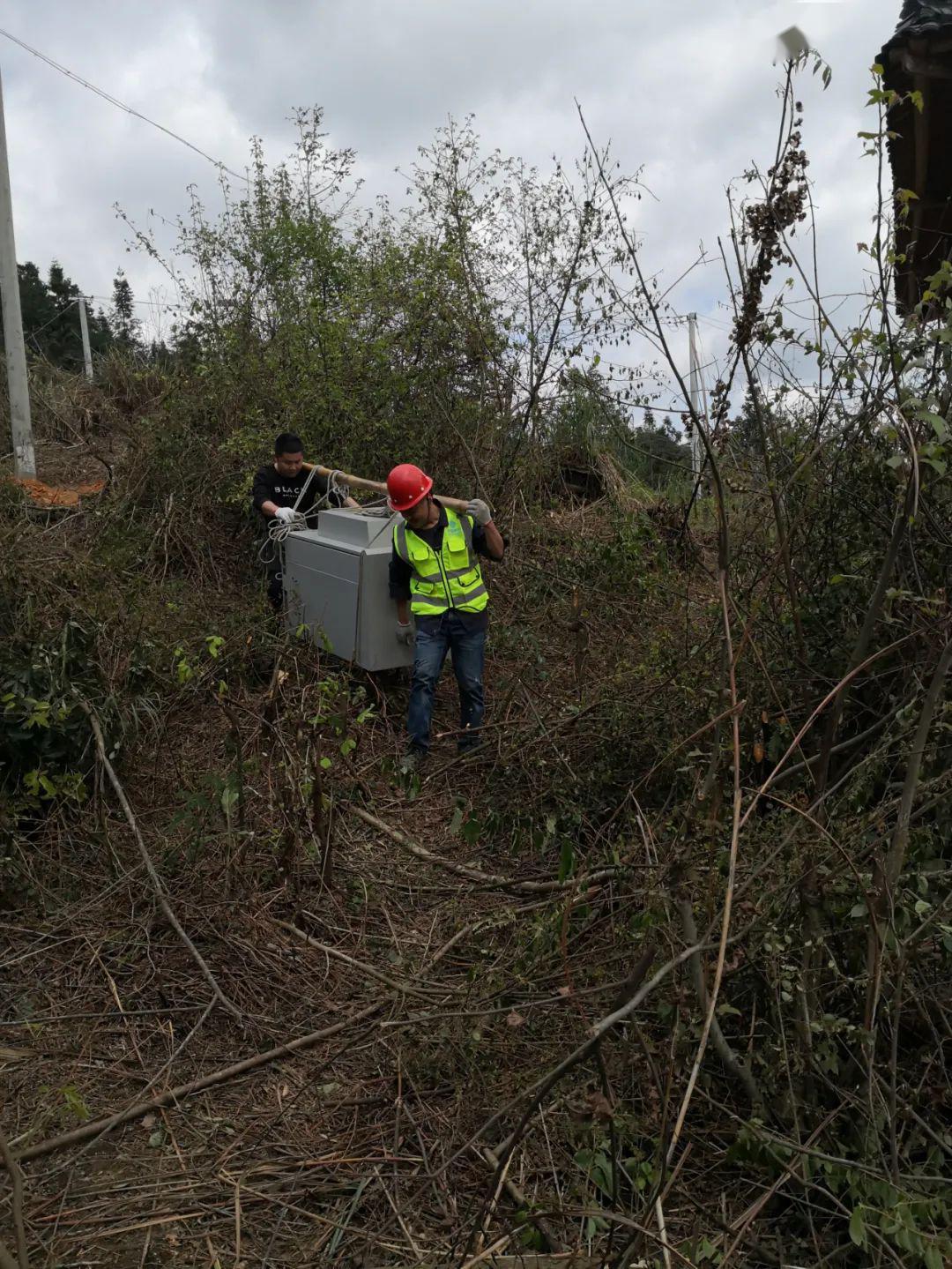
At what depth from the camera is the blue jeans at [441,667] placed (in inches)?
228

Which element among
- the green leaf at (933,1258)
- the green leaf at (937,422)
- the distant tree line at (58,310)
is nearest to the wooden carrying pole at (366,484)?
the green leaf at (937,422)

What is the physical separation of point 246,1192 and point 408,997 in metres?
0.87

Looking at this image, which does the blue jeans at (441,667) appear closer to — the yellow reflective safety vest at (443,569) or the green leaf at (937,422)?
the yellow reflective safety vest at (443,569)

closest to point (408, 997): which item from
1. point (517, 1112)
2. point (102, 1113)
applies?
Result: point (517, 1112)

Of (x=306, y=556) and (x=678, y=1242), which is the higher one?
(x=306, y=556)

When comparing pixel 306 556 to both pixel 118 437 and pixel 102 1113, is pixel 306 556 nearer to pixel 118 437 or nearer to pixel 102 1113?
pixel 102 1113

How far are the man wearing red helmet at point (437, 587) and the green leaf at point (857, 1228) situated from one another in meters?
3.59

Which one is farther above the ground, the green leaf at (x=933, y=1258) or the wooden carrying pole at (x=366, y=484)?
the wooden carrying pole at (x=366, y=484)

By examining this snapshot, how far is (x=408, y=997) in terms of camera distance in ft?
11.8

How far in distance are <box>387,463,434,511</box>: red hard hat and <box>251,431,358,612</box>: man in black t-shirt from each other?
1.28 metres

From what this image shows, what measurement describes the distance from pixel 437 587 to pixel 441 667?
45 centimetres

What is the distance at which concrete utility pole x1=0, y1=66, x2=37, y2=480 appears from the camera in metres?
9.73

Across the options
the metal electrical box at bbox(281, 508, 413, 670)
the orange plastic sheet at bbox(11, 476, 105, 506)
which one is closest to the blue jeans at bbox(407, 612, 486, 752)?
the metal electrical box at bbox(281, 508, 413, 670)

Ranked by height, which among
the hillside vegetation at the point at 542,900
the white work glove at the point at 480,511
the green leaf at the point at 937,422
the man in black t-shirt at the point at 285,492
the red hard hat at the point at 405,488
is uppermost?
the green leaf at the point at 937,422
